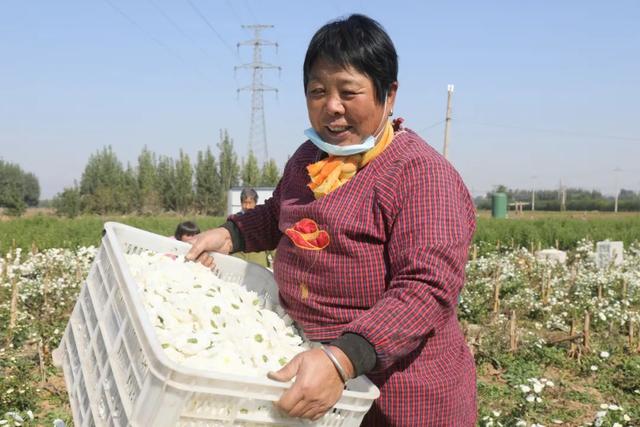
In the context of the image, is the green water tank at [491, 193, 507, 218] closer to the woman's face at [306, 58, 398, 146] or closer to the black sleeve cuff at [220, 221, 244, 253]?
the black sleeve cuff at [220, 221, 244, 253]

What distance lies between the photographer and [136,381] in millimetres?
1238

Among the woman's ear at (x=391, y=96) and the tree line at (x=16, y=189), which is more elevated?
the woman's ear at (x=391, y=96)

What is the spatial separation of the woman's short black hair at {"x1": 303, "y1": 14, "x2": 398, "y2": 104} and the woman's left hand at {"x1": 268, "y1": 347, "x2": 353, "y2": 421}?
635mm

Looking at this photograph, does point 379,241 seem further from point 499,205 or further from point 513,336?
point 499,205

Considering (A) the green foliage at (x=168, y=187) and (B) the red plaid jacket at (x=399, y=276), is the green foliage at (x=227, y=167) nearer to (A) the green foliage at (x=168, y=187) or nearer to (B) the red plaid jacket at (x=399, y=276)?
(A) the green foliage at (x=168, y=187)

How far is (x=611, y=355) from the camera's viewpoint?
5918 mm

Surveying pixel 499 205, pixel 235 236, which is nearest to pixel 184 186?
pixel 499 205

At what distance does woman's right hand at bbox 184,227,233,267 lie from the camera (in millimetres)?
2041

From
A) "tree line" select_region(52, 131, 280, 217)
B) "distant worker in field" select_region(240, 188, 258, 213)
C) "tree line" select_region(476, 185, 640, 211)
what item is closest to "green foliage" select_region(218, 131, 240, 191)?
"tree line" select_region(52, 131, 280, 217)

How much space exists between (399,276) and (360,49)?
52 centimetres

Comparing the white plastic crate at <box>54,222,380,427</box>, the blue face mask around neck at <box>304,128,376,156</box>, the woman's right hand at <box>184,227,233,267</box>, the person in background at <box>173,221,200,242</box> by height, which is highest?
the blue face mask around neck at <box>304,128,376,156</box>

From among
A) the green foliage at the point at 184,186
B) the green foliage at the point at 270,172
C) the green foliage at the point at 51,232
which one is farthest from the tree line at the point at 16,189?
the green foliage at the point at 51,232

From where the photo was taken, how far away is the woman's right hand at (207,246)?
6.70ft

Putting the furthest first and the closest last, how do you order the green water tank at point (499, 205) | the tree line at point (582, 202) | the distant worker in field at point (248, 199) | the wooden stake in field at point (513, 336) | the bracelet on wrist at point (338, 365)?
the tree line at point (582, 202) → the green water tank at point (499, 205) → the distant worker in field at point (248, 199) → the wooden stake in field at point (513, 336) → the bracelet on wrist at point (338, 365)
